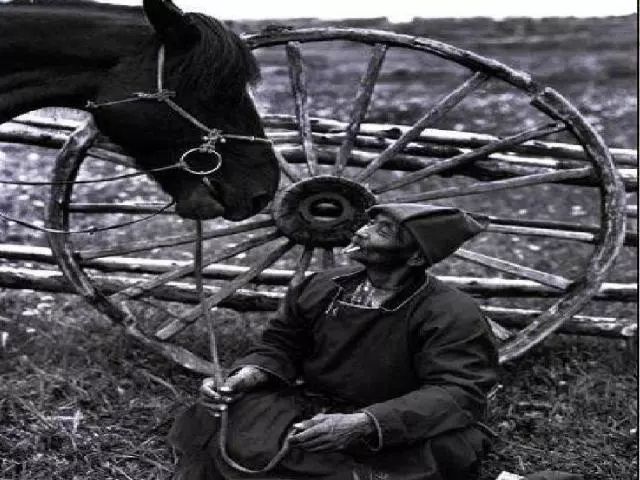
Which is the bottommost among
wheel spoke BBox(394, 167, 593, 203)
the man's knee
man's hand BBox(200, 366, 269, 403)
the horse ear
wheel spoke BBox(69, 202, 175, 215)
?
the man's knee

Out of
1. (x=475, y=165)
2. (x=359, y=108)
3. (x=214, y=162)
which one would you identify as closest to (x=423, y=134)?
(x=475, y=165)

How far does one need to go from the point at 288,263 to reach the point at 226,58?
374 centimetres

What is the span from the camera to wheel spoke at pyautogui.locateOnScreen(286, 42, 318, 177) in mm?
4586

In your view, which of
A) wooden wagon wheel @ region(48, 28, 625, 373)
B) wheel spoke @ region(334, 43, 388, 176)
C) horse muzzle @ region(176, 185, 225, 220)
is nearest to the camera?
horse muzzle @ region(176, 185, 225, 220)

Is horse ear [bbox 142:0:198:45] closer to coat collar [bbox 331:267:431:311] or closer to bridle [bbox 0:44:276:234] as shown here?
bridle [bbox 0:44:276:234]

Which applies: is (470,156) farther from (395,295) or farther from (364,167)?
(395,295)

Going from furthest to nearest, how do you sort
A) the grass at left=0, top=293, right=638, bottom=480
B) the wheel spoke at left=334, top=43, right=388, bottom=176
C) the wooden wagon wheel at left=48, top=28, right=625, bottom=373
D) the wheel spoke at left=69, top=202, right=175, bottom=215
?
the wheel spoke at left=69, top=202, right=175, bottom=215 < the wheel spoke at left=334, top=43, right=388, bottom=176 < the wooden wagon wheel at left=48, top=28, right=625, bottom=373 < the grass at left=0, top=293, right=638, bottom=480

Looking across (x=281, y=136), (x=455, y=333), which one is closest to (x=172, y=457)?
(x=455, y=333)

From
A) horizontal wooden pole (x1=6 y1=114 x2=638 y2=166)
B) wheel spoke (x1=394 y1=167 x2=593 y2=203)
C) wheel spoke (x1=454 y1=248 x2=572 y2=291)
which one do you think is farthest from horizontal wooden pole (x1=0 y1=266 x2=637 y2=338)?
horizontal wooden pole (x1=6 y1=114 x2=638 y2=166)

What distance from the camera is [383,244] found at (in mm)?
3398

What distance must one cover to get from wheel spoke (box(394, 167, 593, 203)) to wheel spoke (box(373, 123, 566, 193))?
9 cm

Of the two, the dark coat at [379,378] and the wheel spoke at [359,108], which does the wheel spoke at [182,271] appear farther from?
the dark coat at [379,378]

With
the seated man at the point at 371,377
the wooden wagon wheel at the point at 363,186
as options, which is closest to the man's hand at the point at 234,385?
the seated man at the point at 371,377

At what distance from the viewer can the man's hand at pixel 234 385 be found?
3.32 meters
